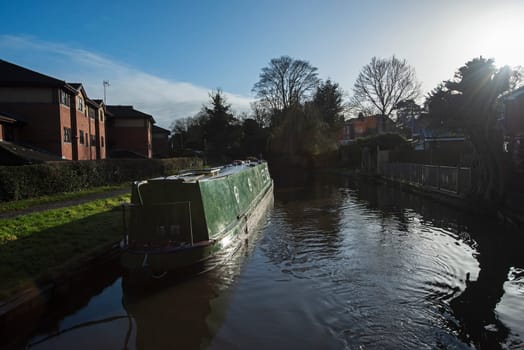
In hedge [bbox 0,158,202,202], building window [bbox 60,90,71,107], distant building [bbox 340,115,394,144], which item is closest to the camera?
hedge [bbox 0,158,202,202]

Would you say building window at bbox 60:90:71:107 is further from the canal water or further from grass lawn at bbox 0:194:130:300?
the canal water

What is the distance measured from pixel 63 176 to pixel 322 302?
12708 millimetres

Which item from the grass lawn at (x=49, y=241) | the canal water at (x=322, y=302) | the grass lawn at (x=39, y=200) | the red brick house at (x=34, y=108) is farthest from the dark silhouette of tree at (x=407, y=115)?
the grass lawn at (x=49, y=241)

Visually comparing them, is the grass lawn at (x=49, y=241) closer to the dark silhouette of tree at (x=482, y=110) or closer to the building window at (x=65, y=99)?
the dark silhouette of tree at (x=482, y=110)

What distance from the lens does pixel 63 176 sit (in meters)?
15.2

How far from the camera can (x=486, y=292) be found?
254 inches

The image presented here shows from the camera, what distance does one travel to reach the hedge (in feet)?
41.0

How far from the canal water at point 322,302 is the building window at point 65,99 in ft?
66.5

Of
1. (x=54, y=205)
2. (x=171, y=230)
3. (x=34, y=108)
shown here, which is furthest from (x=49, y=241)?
(x=34, y=108)

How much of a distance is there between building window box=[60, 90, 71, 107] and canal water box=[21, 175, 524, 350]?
20.3m

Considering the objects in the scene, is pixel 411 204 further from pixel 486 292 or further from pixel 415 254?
pixel 486 292

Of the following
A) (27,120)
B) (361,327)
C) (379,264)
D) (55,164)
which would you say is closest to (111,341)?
(361,327)

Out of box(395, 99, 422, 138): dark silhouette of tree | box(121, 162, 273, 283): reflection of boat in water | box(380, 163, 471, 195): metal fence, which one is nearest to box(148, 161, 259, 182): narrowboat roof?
box(121, 162, 273, 283): reflection of boat in water

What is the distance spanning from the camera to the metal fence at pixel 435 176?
15.2 meters
